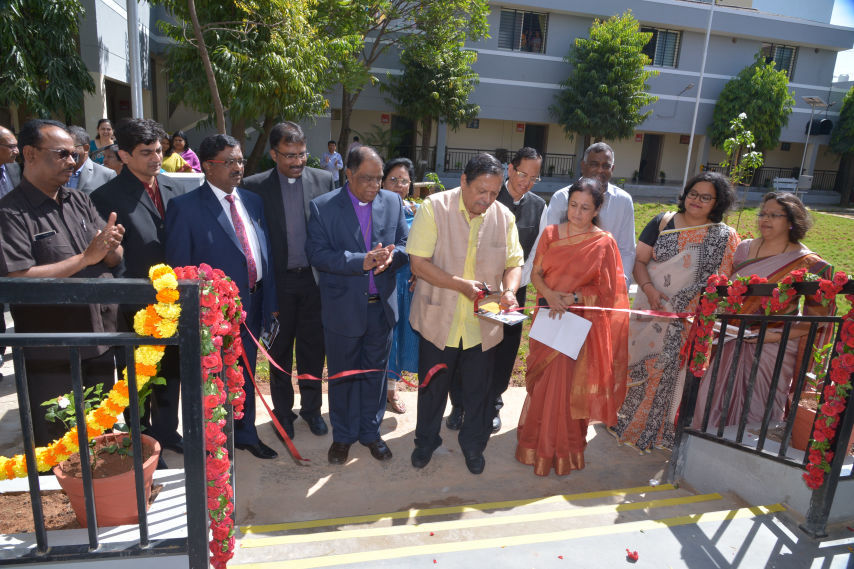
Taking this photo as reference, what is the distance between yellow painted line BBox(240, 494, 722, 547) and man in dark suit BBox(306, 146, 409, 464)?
41.5 inches

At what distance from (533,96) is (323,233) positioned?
20127mm

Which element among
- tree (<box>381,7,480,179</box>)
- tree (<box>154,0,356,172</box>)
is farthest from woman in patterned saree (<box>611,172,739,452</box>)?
tree (<box>381,7,480,179</box>)

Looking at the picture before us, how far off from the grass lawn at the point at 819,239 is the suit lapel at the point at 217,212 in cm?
191

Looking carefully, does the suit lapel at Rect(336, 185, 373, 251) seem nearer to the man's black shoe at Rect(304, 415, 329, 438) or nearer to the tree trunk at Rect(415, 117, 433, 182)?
the man's black shoe at Rect(304, 415, 329, 438)

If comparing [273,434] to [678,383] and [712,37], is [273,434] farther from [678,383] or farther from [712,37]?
[712,37]

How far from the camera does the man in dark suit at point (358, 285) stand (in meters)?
3.43

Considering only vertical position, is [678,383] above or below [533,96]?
below

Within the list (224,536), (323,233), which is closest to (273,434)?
(323,233)

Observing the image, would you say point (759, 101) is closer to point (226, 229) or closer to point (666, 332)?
point (666, 332)

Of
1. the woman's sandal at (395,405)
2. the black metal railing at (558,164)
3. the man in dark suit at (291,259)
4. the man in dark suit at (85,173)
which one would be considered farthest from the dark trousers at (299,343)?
the black metal railing at (558,164)

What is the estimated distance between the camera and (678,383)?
13.2 ft

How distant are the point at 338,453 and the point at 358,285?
1128mm

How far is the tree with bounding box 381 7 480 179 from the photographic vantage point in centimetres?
1773

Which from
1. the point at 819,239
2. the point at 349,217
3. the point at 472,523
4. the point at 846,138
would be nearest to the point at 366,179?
the point at 349,217
